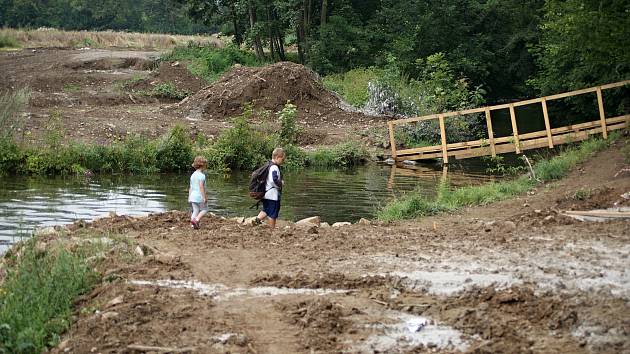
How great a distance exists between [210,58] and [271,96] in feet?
45.2

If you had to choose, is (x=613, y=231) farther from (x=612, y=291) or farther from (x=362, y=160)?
(x=362, y=160)

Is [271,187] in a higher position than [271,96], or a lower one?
lower

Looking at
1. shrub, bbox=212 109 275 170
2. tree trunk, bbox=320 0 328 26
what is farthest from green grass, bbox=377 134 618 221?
tree trunk, bbox=320 0 328 26

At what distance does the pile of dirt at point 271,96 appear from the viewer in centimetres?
3372

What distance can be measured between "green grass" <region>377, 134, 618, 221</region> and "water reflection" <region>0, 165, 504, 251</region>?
1.53 metres

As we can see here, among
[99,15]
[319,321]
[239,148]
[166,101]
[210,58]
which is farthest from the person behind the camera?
[99,15]

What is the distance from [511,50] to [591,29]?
29325mm

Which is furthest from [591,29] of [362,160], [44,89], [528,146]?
[44,89]

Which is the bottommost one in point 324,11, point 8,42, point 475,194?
point 475,194

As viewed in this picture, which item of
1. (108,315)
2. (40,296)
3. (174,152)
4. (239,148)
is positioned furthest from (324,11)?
(108,315)

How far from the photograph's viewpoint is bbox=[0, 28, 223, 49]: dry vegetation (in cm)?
6488

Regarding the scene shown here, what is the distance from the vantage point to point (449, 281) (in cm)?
911

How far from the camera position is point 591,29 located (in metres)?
20.5

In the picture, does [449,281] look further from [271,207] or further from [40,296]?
[271,207]
